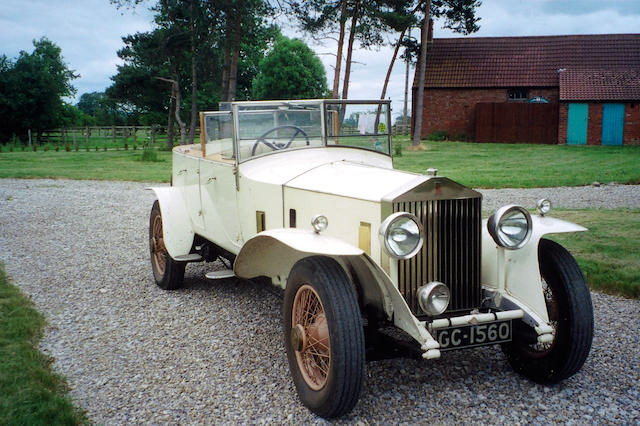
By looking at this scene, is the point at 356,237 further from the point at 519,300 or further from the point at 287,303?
the point at 519,300

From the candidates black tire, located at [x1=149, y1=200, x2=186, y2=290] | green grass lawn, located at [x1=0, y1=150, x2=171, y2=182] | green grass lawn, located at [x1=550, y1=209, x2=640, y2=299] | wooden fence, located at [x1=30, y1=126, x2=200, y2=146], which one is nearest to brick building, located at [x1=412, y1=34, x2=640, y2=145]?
green grass lawn, located at [x1=0, y1=150, x2=171, y2=182]

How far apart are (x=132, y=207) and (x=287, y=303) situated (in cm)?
892

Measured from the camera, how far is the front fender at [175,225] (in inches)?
226

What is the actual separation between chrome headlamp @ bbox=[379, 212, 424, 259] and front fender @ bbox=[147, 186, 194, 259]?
3.03 m

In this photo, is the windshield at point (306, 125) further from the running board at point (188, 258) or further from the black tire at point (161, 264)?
the black tire at point (161, 264)

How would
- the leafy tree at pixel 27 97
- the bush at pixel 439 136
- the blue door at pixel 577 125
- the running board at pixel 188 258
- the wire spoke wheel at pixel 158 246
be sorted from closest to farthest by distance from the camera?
1. the running board at pixel 188 258
2. the wire spoke wheel at pixel 158 246
3. the blue door at pixel 577 125
4. the bush at pixel 439 136
5. the leafy tree at pixel 27 97

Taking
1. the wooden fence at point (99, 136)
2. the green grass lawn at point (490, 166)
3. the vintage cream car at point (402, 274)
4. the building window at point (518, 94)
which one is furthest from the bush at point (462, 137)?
the vintage cream car at point (402, 274)

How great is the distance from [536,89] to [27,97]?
1331 inches

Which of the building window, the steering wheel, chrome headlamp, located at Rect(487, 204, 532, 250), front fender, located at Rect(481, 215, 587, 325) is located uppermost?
the building window

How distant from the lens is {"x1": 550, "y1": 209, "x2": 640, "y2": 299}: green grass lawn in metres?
5.88

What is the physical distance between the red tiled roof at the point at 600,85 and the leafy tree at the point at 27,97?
1337 inches

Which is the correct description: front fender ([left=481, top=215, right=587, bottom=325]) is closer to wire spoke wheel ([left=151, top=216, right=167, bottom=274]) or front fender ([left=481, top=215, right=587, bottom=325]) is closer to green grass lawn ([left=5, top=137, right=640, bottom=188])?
A: wire spoke wheel ([left=151, top=216, right=167, bottom=274])

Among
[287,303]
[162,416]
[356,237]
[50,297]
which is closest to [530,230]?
[356,237]

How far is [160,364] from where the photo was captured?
13.6 feet
